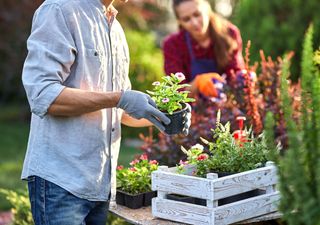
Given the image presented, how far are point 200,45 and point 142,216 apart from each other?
2.23 meters

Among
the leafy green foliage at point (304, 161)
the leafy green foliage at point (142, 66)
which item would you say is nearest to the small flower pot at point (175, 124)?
the leafy green foliage at point (304, 161)

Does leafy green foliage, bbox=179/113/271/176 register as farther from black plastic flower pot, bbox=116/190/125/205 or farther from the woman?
the woman

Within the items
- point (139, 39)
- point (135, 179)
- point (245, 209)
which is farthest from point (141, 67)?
point (245, 209)

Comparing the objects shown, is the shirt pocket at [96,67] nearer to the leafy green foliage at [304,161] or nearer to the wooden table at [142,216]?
the wooden table at [142,216]

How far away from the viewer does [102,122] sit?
2949mm

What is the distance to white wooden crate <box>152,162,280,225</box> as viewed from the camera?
9.23ft

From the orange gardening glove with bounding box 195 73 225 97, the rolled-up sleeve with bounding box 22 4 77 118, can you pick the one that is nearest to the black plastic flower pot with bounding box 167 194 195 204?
the rolled-up sleeve with bounding box 22 4 77 118

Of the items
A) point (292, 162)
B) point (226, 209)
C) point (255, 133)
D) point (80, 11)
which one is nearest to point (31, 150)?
Result: point (80, 11)

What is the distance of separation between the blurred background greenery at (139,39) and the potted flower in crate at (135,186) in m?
3.11

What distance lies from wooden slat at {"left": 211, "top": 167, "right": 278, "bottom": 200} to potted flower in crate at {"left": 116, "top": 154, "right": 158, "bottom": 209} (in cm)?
55

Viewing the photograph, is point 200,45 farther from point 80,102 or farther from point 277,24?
point 277,24

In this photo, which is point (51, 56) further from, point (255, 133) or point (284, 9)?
point (284, 9)

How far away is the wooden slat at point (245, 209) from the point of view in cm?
283

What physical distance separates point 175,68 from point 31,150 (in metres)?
2.31
